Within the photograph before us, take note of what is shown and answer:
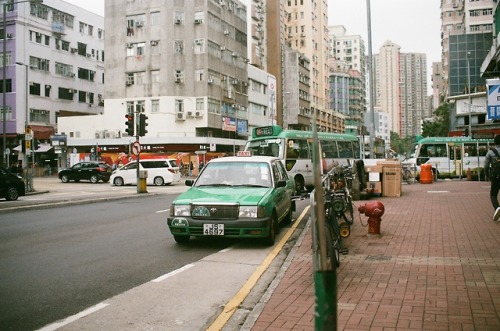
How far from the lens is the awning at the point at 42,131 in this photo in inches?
2174

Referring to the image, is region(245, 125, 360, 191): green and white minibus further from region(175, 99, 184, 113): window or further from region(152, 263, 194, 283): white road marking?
region(175, 99, 184, 113): window

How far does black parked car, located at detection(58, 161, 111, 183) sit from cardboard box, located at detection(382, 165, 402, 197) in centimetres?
2579

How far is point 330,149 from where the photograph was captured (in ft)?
84.7

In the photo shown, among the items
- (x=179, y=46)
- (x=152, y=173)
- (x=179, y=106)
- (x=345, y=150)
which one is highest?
(x=179, y=46)

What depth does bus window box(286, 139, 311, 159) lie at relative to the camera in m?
22.0

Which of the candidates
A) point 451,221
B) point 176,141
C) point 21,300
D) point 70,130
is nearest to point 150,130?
point 176,141

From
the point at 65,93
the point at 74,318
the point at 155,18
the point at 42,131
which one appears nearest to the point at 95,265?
the point at 74,318

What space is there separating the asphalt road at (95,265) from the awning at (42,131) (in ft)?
151

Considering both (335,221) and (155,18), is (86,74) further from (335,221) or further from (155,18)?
(335,221)

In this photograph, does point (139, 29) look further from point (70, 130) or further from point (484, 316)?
point (484, 316)

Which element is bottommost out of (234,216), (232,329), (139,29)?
(232,329)

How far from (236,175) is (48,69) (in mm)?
55006

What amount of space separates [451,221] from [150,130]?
45309mm

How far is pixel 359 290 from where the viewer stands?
545 centimetres
